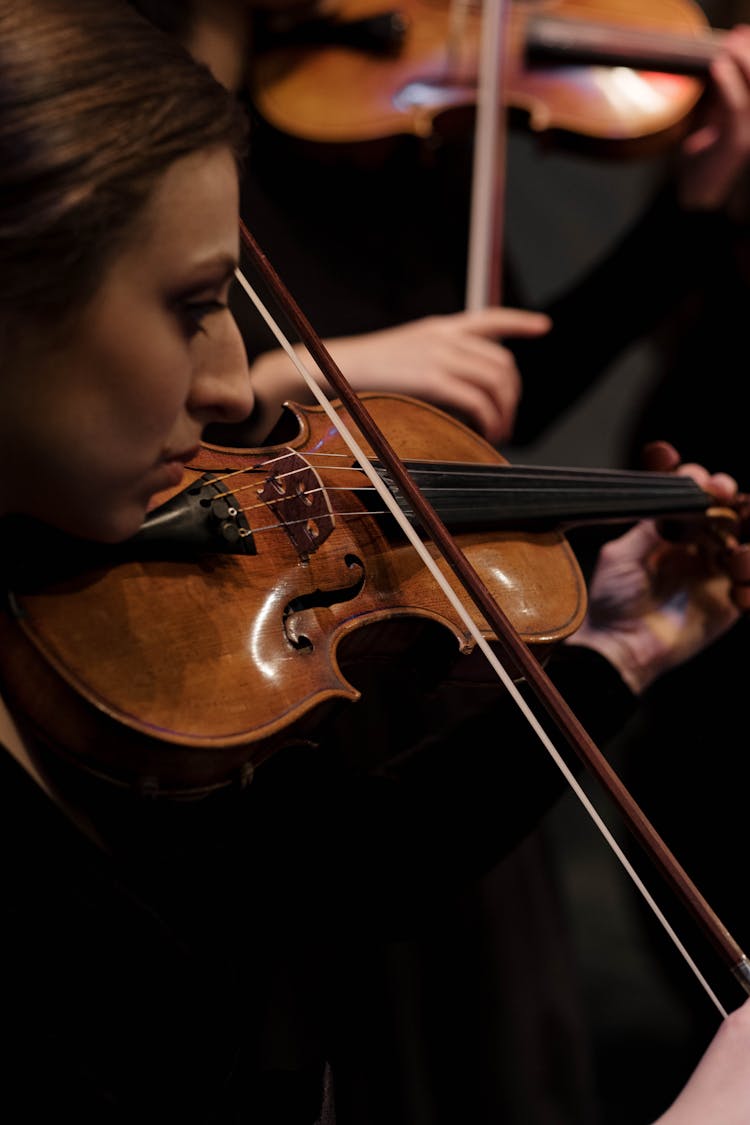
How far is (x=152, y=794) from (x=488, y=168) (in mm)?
763

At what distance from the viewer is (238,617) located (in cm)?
53

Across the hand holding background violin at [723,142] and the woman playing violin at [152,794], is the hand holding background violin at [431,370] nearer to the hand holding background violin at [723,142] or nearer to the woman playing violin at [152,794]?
the woman playing violin at [152,794]

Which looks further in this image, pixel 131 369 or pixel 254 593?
pixel 254 593

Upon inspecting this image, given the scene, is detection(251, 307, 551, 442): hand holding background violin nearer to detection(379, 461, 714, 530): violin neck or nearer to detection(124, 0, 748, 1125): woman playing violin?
detection(124, 0, 748, 1125): woman playing violin

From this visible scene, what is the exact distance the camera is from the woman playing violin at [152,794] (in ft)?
1.33

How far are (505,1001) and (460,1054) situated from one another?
7 cm

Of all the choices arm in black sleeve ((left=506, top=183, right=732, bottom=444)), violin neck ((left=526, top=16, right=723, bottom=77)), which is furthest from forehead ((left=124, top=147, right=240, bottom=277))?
violin neck ((left=526, top=16, right=723, bottom=77))

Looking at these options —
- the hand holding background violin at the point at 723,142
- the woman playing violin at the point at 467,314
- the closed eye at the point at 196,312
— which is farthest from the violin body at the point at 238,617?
the hand holding background violin at the point at 723,142

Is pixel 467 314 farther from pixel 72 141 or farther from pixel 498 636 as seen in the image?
pixel 72 141

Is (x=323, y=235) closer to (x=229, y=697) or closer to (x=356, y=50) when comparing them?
(x=356, y=50)

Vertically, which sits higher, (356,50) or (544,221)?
(356,50)

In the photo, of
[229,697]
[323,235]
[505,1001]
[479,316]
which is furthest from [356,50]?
[505,1001]

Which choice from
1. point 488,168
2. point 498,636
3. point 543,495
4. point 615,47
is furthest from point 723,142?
point 498,636

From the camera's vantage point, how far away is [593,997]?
4.95ft
